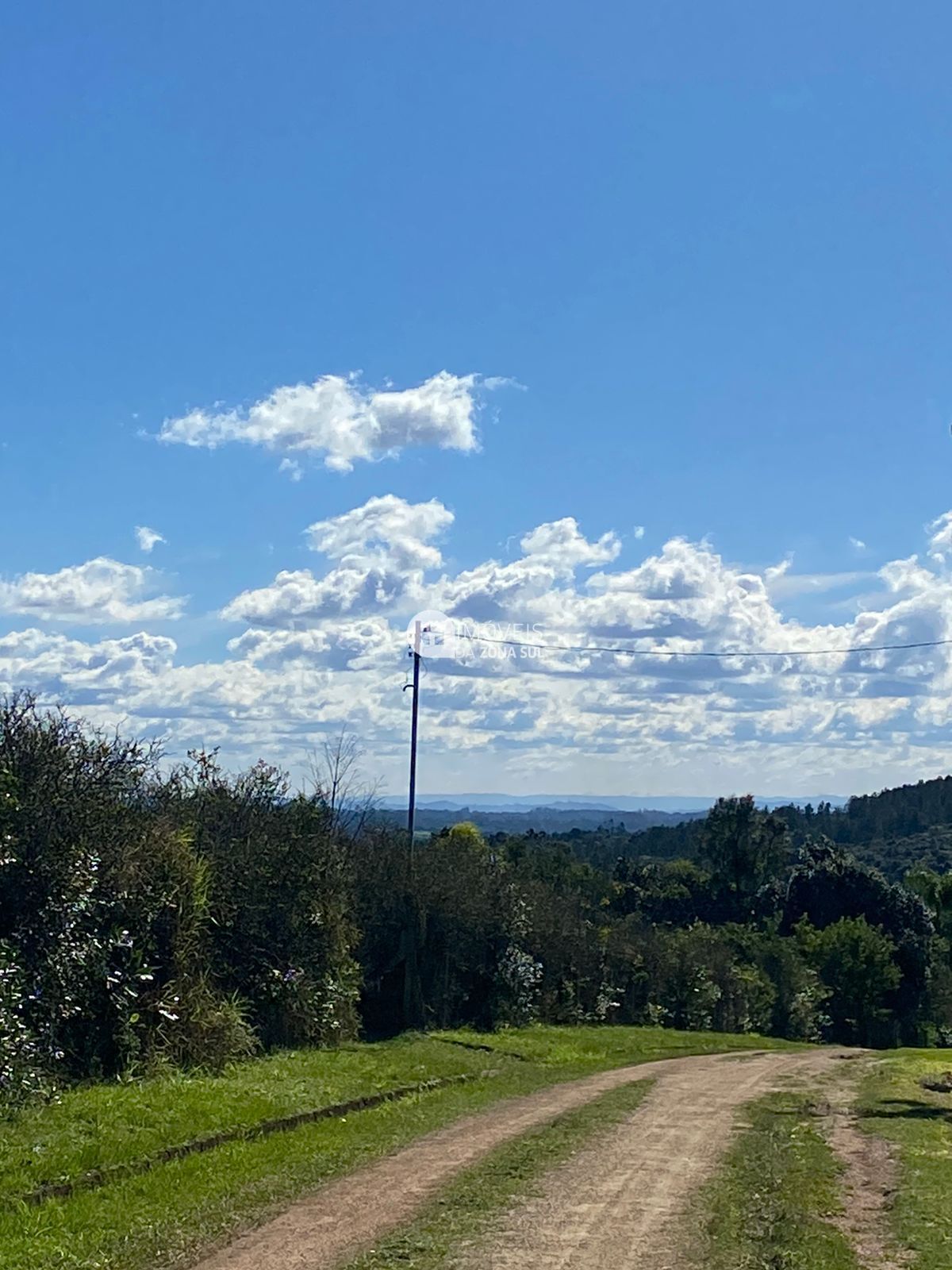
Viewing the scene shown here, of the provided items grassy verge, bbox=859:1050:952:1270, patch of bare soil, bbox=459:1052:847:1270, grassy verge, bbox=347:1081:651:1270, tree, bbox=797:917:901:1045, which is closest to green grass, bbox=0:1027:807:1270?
grassy verge, bbox=347:1081:651:1270

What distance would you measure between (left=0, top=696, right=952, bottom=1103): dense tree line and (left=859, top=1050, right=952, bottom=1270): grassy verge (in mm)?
3347

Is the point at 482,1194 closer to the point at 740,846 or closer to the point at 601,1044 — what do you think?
the point at 601,1044

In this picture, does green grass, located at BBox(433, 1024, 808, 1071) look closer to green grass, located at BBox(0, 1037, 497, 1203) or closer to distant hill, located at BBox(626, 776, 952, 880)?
green grass, located at BBox(0, 1037, 497, 1203)

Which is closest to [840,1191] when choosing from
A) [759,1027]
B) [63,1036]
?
[63,1036]

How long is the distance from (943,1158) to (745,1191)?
11.4ft

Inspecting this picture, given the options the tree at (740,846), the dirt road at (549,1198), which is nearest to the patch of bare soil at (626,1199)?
the dirt road at (549,1198)

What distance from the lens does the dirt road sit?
358 inches

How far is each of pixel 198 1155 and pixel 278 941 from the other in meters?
12.2

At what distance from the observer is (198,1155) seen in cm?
1284

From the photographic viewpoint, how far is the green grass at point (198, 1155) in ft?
30.4

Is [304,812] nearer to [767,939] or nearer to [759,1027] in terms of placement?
[759,1027]

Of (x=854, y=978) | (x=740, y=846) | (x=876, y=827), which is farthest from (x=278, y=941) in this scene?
(x=876, y=827)

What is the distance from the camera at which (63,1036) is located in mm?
17016

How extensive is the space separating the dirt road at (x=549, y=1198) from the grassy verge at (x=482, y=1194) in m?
0.20
